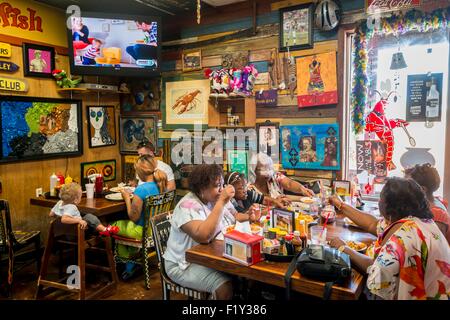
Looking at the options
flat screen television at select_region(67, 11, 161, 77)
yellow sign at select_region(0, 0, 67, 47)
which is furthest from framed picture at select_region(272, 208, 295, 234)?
yellow sign at select_region(0, 0, 67, 47)

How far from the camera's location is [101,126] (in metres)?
4.79

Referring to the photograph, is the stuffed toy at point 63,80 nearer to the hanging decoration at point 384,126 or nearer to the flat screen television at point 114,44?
the flat screen television at point 114,44

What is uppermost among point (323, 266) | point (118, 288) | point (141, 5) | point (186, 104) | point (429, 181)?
point (141, 5)

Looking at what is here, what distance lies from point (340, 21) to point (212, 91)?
59.5 inches

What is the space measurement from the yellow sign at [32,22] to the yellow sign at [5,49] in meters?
0.11

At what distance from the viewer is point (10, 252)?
3053 mm

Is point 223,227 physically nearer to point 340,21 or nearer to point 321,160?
point 321,160

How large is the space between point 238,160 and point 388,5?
2.13 m

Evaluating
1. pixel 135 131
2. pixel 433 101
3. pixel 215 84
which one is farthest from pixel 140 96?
pixel 433 101

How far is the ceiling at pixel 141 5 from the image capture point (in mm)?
3930

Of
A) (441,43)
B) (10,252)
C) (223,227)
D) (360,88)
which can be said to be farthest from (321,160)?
(10,252)

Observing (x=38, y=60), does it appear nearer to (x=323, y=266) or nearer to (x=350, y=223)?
(x=350, y=223)

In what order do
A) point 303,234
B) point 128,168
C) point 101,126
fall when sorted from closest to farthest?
point 303,234 < point 101,126 < point 128,168

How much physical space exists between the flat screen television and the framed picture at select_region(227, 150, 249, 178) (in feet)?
4.44
